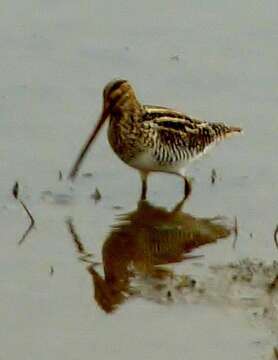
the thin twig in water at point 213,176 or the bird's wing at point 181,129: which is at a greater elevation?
the bird's wing at point 181,129

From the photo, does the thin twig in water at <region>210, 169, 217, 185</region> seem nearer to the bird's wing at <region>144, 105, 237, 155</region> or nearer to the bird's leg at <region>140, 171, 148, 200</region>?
the bird's wing at <region>144, 105, 237, 155</region>

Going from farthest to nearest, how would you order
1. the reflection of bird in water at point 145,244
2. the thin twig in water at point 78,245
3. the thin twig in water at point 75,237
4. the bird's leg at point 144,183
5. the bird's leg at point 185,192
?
the bird's leg at point 144,183
the bird's leg at point 185,192
the thin twig in water at point 75,237
the thin twig in water at point 78,245
the reflection of bird in water at point 145,244

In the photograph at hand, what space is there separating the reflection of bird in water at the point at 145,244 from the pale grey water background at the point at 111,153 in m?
0.09

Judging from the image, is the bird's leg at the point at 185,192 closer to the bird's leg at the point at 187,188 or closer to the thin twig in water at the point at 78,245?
the bird's leg at the point at 187,188

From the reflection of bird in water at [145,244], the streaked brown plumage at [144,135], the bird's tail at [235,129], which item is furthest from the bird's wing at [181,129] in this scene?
the reflection of bird in water at [145,244]

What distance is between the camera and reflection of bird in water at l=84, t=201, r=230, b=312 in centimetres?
852

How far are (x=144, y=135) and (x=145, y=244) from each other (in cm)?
108

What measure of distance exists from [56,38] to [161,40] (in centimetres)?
86

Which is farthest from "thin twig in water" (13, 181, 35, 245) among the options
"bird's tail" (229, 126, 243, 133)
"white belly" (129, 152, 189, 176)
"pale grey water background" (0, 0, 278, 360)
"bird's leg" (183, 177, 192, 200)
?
"bird's tail" (229, 126, 243, 133)

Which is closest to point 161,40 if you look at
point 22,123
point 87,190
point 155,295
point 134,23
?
point 134,23

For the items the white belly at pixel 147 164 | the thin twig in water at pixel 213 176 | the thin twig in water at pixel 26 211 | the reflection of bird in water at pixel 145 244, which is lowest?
the reflection of bird in water at pixel 145 244

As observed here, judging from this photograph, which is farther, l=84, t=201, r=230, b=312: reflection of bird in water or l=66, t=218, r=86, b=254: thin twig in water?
l=66, t=218, r=86, b=254: thin twig in water

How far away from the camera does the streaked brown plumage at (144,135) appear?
33.0ft

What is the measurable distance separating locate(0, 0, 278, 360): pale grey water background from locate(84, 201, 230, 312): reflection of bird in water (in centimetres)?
9
